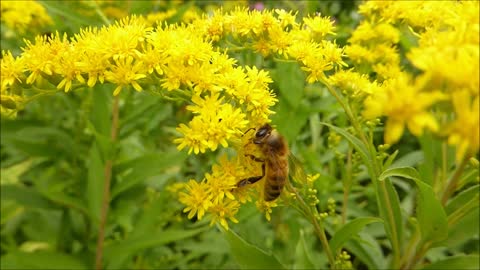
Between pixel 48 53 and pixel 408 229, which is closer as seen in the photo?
pixel 48 53

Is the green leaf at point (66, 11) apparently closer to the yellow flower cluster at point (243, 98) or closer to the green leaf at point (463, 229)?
the yellow flower cluster at point (243, 98)

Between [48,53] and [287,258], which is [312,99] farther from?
[48,53]

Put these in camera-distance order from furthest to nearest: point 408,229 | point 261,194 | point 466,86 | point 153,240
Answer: point 408,229 < point 153,240 < point 261,194 < point 466,86

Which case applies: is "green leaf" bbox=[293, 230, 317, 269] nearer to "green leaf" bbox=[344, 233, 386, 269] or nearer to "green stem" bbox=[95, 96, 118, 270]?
"green leaf" bbox=[344, 233, 386, 269]

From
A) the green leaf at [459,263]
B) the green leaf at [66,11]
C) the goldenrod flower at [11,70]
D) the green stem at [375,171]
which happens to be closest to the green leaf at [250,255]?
the green stem at [375,171]

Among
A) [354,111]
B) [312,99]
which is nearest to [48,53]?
[354,111]

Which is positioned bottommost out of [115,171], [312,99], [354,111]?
[354,111]

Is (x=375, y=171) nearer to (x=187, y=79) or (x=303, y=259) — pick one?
(x=303, y=259)
